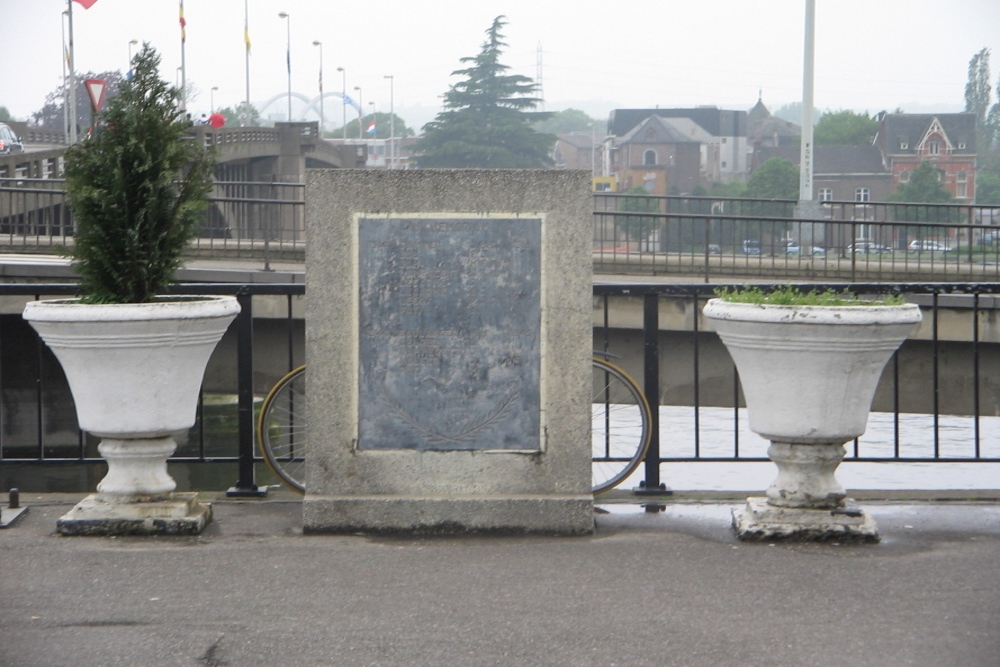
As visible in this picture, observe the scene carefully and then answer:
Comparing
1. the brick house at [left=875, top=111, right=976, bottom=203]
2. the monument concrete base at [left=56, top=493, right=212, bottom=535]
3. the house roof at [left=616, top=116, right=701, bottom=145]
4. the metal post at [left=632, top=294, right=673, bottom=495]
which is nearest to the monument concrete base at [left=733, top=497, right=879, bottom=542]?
the metal post at [left=632, top=294, right=673, bottom=495]

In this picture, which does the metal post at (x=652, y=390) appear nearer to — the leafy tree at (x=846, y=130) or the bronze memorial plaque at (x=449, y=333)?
the bronze memorial plaque at (x=449, y=333)

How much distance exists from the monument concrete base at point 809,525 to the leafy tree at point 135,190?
10.1 feet

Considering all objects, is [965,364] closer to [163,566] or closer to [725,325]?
[725,325]

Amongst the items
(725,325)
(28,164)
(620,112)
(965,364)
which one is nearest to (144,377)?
(725,325)

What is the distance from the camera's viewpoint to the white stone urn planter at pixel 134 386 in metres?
5.35

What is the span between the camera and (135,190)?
5551 millimetres

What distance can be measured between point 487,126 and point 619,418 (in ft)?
163

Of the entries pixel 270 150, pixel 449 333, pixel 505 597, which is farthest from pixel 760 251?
pixel 270 150

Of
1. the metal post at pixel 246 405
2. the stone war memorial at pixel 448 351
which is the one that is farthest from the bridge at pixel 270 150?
the stone war memorial at pixel 448 351

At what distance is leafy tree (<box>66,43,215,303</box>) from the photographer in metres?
5.52

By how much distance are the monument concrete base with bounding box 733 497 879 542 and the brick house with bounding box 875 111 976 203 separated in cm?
5703

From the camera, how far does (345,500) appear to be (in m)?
5.57

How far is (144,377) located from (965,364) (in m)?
11.3

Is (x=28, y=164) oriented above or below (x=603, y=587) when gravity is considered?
above
